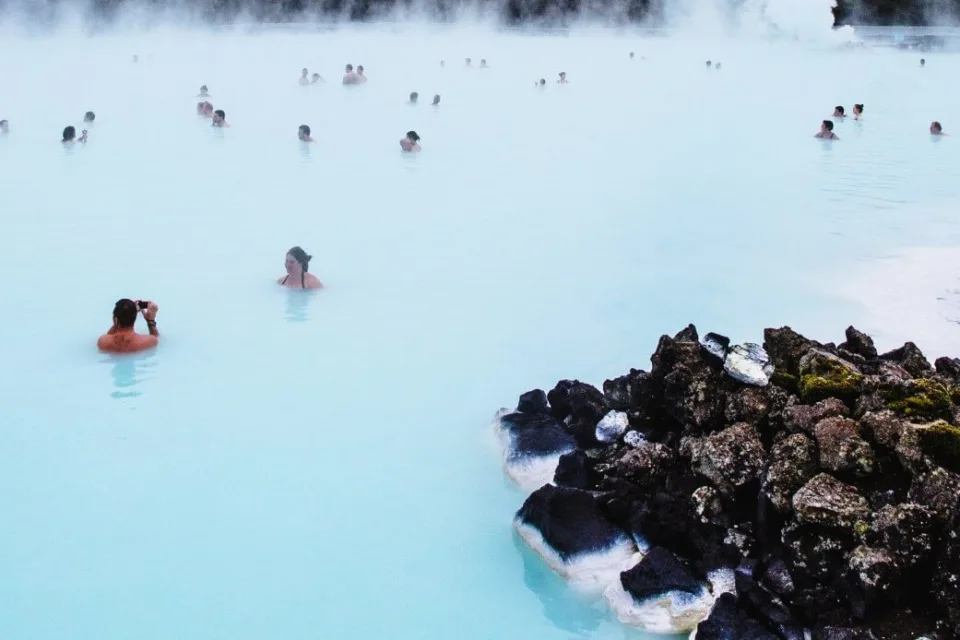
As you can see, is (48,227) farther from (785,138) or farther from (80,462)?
(785,138)

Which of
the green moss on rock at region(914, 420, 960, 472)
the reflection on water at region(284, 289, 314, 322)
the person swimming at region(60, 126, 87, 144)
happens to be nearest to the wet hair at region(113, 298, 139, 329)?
the reflection on water at region(284, 289, 314, 322)

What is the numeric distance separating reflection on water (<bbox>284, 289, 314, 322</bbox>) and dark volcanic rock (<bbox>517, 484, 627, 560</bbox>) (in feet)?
10.9

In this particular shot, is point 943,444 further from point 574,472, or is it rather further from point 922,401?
point 574,472

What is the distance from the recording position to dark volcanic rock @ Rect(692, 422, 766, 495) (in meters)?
3.75

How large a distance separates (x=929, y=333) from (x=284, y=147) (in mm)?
9611

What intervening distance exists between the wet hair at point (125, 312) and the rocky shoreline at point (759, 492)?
8.90 ft

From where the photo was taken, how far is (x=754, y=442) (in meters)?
3.85

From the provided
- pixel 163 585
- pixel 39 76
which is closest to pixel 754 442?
pixel 163 585

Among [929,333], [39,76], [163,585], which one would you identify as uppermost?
[39,76]

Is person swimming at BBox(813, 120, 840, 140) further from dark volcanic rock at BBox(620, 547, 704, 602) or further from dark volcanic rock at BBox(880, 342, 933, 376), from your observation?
dark volcanic rock at BBox(620, 547, 704, 602)

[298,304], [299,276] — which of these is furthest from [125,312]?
[299,276]

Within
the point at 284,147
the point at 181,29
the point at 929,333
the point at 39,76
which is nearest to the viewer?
the point at 929,333

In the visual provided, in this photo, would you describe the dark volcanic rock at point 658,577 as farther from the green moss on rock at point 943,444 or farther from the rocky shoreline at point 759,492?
the green moss on rock at point 943,444

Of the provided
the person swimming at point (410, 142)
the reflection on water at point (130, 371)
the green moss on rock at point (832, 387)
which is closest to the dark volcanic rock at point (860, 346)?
the green moss on rock at point (832, 387)
